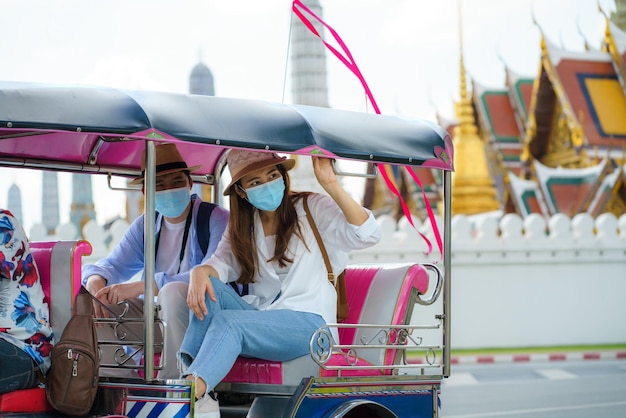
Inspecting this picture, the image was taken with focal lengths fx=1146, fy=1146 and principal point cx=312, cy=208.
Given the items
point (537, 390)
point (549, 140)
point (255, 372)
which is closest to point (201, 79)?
point (549, 140)

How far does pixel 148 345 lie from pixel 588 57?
968 inches

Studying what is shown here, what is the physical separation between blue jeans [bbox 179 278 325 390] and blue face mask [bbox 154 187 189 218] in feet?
2.19

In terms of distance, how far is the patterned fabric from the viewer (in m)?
4.27

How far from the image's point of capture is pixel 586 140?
25.2 m

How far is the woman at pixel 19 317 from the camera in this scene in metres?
4.16

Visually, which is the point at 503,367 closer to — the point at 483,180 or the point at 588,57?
the point at 483,180

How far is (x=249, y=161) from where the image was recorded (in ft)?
16.0

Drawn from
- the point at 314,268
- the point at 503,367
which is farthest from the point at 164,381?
the point at 503,367

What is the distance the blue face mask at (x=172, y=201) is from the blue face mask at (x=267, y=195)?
0.50 metres

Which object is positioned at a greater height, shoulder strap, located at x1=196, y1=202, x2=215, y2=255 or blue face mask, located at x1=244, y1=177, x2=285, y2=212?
blue face mask, located at x1=244, y1=177, x2=285, y2=212

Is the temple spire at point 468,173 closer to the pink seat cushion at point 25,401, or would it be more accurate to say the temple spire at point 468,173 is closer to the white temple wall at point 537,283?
the white temple wall at point 537,283

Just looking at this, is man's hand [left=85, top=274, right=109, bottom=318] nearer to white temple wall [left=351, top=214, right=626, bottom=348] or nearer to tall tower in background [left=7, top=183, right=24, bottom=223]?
white temple wall [left=351, top=214, right=626, bottom=348]

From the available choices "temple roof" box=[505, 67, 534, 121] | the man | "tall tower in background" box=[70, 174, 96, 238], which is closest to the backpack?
the man

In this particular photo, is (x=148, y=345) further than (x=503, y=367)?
No
